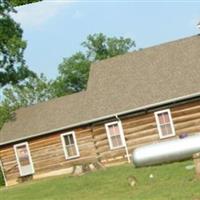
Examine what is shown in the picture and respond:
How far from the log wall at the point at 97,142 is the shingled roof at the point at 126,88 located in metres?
0.68

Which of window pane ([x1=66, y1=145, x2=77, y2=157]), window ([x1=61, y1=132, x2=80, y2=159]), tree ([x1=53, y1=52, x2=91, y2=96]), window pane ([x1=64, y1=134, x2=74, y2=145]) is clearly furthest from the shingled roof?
tree ([x1=53, y1=52, x2=91, y2=96])

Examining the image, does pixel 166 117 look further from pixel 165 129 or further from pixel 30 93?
pixel 30 93

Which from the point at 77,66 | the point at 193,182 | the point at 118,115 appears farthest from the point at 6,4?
the point at 77,66

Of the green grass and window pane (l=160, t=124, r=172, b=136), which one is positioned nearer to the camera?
the green grass

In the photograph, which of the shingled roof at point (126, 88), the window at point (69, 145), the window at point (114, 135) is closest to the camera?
the shingled roof at point (126, 88)

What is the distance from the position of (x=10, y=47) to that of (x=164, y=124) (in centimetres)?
1250

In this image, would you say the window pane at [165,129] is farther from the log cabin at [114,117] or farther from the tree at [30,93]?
the tree at [30,93]

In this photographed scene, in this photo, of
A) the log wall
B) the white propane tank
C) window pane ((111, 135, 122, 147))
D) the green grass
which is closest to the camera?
the green grass

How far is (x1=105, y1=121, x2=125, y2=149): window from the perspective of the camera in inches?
1359

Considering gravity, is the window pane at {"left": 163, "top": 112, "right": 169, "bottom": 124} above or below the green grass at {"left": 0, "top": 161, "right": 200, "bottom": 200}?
above

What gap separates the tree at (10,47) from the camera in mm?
40562

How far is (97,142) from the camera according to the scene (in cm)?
3519

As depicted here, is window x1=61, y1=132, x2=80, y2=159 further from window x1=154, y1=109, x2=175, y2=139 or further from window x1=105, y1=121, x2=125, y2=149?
window x1=154, y1=109, x2=175, y2=139

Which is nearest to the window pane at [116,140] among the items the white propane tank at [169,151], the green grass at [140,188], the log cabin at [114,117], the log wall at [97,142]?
the log cabin at [114,117]
